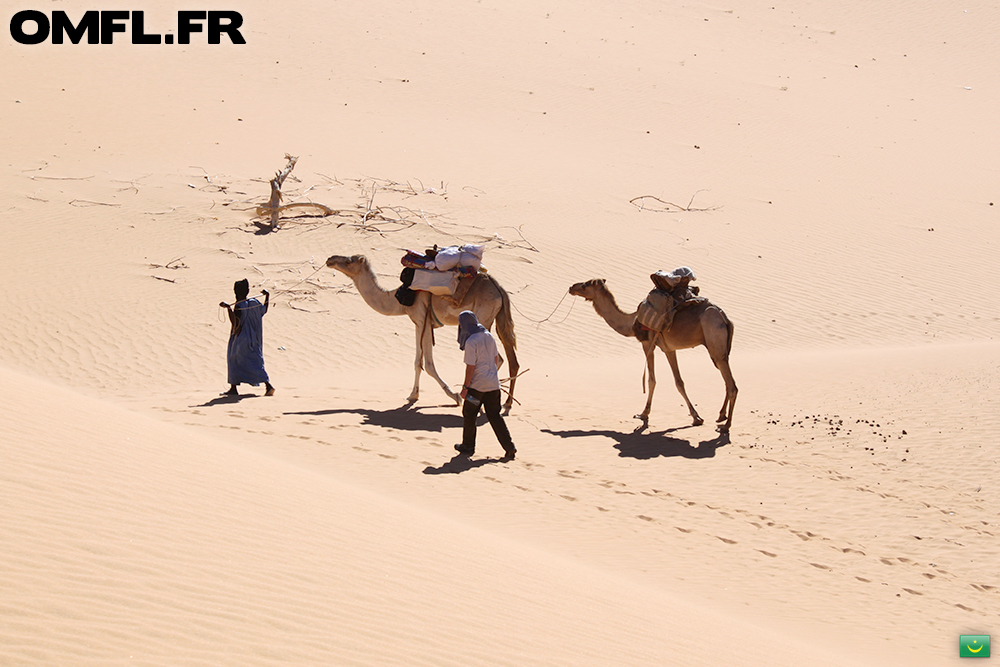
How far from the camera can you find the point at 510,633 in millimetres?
5234

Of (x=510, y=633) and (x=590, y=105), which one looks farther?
(x=590, y=105)

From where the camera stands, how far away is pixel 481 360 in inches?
397

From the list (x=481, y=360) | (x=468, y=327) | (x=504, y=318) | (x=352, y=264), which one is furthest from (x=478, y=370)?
(x=352, y=264)

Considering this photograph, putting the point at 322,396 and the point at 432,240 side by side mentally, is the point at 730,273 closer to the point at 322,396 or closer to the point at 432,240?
the point at 432,240

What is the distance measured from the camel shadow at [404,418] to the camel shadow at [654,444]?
1257mm

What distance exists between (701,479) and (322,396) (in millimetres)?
5842

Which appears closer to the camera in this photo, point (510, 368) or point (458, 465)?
point (458, 465)

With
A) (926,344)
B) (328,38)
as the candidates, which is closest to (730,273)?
(926,344)

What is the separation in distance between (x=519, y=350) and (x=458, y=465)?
843cm

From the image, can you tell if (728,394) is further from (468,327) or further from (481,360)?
(468,327)

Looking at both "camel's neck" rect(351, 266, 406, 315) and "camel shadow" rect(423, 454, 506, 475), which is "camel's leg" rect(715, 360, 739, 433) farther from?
"camel's neck" rect(351, 266, 406, 315)

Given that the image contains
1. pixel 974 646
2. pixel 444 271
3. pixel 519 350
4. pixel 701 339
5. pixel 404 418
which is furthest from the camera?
pixel 519 350

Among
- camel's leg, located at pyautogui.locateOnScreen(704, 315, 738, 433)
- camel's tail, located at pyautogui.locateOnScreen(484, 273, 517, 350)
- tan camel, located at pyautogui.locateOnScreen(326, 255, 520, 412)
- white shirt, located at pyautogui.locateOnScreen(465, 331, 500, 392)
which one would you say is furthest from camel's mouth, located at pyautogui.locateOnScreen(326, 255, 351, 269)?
camel's leg, located at pyautogui.locateOnScreen(704, 315, 738, 433)

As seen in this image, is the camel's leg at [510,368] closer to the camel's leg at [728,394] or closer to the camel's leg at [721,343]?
the camel's leg at [721,343]
